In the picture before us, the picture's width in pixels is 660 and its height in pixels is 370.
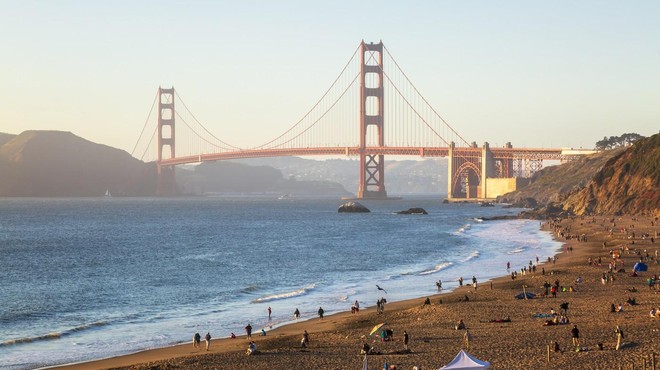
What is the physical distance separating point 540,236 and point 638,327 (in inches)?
2144

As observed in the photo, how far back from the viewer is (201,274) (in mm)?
55219

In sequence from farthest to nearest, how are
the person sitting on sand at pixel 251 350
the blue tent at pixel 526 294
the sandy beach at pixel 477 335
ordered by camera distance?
1. the blue tent at pixel 526 294
2. the person sitting on sand at pixel 251 350
3. the sandy beach at pixel 477 335

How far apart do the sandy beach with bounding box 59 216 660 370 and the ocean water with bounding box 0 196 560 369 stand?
8.51 feet

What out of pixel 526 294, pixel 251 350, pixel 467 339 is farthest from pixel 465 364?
pixel 526 294

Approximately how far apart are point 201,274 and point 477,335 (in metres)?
28.3

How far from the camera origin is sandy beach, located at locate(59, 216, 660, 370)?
2570 cm

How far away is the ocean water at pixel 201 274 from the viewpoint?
113ft

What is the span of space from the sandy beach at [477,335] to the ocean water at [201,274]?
8.51 feet

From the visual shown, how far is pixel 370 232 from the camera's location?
3839 inches

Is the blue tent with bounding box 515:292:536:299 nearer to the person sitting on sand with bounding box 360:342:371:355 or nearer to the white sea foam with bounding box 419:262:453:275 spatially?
the person sitting on sand with bounding box 360:342:371:355

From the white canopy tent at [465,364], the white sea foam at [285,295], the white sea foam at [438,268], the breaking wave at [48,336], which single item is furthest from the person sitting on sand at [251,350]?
the white sea foam at [438,268]

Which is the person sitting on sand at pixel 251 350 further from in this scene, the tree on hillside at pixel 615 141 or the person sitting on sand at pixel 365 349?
the tree on hillside at pixel 615 141

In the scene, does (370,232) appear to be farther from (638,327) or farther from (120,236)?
(638,327)

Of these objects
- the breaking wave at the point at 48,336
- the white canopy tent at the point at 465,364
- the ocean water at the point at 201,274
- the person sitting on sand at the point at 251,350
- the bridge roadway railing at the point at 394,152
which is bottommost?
the ocean water at the point at 201,274
